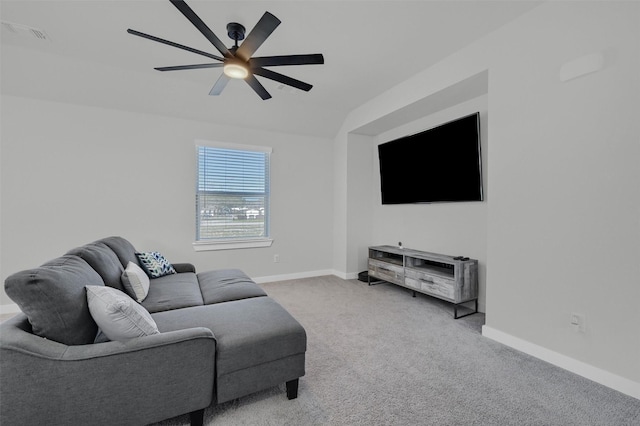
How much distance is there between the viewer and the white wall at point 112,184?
3.36 meters

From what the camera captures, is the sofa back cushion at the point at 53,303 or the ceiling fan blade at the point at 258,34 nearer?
the sofa back cushion at the point at 53,303

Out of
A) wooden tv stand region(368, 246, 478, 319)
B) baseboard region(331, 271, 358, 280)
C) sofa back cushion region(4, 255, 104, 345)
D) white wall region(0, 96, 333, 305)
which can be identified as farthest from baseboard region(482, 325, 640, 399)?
white wall region(0, 96, 333, 305)

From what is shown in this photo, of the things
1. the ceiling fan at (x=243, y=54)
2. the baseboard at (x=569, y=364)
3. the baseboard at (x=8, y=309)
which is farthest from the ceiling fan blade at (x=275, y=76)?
the baseboard at (x=8, y=309)

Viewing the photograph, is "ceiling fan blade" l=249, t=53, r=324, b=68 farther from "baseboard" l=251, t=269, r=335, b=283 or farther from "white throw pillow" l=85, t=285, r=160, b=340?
"baseboard" l=251, t=269, r=335, b=283

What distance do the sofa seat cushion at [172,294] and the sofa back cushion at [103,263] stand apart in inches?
11.3

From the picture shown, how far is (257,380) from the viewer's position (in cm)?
166

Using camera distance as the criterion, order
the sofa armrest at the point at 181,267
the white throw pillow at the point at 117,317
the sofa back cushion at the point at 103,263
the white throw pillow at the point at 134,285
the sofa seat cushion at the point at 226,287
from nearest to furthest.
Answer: the white throw pillow at the point at 117,317, the sofa back cushion at the point at 103,263, the white throw pillow at the point at 134,285, the sofa seat cushion at the point at 226,287, the sofa armrest at the point at 181,267

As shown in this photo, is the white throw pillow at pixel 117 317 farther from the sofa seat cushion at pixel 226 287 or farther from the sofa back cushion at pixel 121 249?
the sofa back cushion at pixel 121 249

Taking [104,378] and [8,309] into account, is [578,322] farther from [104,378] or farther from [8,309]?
[8,309]

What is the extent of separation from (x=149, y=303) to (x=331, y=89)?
3.29 m

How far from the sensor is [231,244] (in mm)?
4496

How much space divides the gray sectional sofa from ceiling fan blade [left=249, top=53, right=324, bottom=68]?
1.86 metres

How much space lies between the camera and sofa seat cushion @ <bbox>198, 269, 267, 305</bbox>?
2428mm

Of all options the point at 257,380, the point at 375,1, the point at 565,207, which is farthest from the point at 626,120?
the point at 257,380
